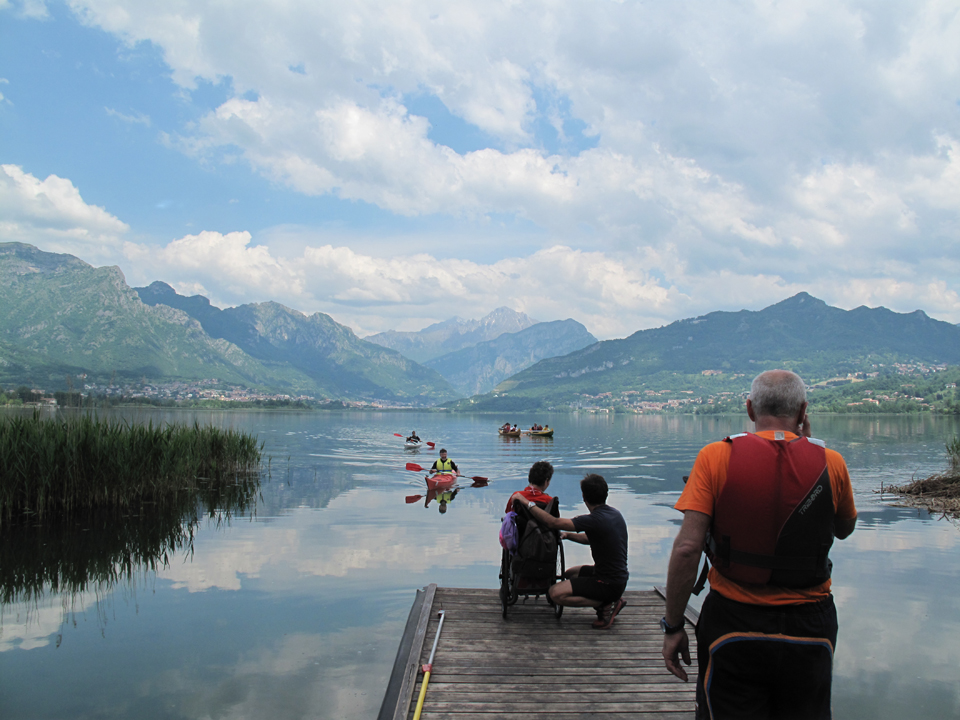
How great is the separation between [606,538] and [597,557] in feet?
1.21

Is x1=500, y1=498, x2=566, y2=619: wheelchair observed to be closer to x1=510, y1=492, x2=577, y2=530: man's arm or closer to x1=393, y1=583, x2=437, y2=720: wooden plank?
x1=510, y1=492, x2=577, y2=530: man's arm

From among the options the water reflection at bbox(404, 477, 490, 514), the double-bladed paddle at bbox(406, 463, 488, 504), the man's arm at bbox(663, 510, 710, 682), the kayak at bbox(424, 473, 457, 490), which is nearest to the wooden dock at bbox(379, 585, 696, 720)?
the man's arm at bbox(663, 510, 710, 682)

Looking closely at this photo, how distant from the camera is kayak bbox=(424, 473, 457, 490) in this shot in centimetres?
2742

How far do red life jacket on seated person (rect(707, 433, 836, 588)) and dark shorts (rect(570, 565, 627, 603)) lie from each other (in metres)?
4.70

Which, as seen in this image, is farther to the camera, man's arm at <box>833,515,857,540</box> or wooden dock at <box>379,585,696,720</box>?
wooden dock at <box>379,585,696,720</box>

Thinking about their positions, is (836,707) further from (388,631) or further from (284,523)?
(284,523)

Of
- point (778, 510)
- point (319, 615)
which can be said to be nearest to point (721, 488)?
point (778, 510)

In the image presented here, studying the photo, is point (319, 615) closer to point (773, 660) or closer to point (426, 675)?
point (426, 675)

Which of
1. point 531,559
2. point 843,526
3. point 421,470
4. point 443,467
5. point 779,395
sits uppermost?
point 779,395

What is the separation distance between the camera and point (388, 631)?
984 cm

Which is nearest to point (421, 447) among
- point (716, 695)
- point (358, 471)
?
point (358, 471)

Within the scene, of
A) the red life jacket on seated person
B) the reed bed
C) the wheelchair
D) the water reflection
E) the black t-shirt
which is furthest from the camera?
the water reflection

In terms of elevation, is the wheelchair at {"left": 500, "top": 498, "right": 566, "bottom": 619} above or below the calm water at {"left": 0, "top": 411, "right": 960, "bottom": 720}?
above

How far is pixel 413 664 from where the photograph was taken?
6508 mm
